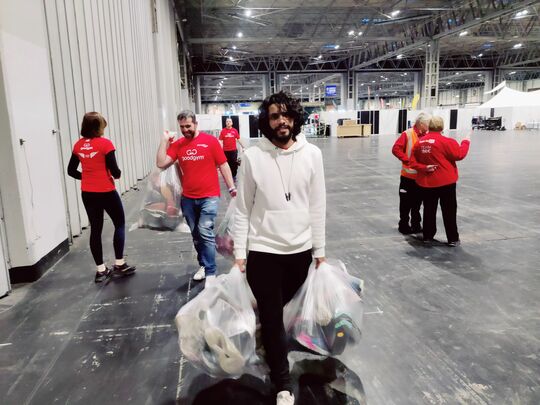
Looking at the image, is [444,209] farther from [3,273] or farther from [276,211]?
[3,273]

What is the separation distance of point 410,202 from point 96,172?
384cm

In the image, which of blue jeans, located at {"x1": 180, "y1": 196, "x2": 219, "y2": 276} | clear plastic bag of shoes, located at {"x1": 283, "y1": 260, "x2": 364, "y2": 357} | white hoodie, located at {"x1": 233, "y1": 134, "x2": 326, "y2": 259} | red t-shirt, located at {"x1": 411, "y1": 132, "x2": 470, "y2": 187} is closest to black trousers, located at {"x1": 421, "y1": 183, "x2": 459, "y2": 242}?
red t-shirt, located at {"x1": 411, "y1": 132, "x2": 470, "y2": 187}

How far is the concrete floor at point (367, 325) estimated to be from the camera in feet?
7.74

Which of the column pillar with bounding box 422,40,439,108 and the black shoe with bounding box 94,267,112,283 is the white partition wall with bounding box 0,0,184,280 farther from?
the column pillar with bounding box 422,40,439,108

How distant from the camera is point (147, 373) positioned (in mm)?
2525

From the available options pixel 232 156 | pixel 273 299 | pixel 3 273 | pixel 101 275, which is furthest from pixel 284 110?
pixel 232 156

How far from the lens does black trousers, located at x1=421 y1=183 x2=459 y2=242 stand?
16.1 feet

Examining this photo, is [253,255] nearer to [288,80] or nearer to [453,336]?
[453,336]

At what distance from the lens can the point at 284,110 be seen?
6.89ft

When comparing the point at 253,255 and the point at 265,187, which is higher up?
the point at 265,187

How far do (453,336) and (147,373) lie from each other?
6.73ft

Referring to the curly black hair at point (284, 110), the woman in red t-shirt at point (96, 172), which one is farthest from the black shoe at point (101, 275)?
the curly black hair at point (284, 110)

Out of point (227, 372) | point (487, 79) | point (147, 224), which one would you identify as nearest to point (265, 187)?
point (227, 372)

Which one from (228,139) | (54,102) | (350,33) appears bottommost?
(228,139)
